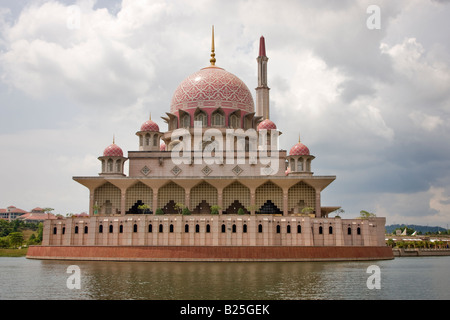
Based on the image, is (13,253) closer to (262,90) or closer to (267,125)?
(267,125)

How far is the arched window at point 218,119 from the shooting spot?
178 ft

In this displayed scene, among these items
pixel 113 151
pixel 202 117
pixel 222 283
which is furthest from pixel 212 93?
pixel 222 283

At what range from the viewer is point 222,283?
26797mm

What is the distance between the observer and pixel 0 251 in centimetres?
5766

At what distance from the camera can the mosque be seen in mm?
43594

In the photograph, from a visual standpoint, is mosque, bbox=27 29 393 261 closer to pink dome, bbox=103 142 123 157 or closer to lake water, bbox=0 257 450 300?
pink dome, bbox=103 142 123 157

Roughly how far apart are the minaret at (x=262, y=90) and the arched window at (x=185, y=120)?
28.0ft

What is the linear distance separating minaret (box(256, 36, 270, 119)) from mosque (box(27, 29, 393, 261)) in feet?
0.38

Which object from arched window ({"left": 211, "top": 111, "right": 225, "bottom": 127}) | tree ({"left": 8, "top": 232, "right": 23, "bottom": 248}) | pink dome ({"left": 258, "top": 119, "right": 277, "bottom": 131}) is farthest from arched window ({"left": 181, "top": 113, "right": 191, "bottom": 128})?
tree ({"left": 8, "top": 232, "right": 23, "bottom": 248})

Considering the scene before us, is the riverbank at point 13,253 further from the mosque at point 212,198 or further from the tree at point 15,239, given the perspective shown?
the mosque at point 212,198

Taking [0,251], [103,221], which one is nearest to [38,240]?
[0,251]

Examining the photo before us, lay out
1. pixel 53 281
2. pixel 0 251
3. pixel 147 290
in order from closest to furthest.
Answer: pixel 147 290, pixel 53 281, pixel 0 251
